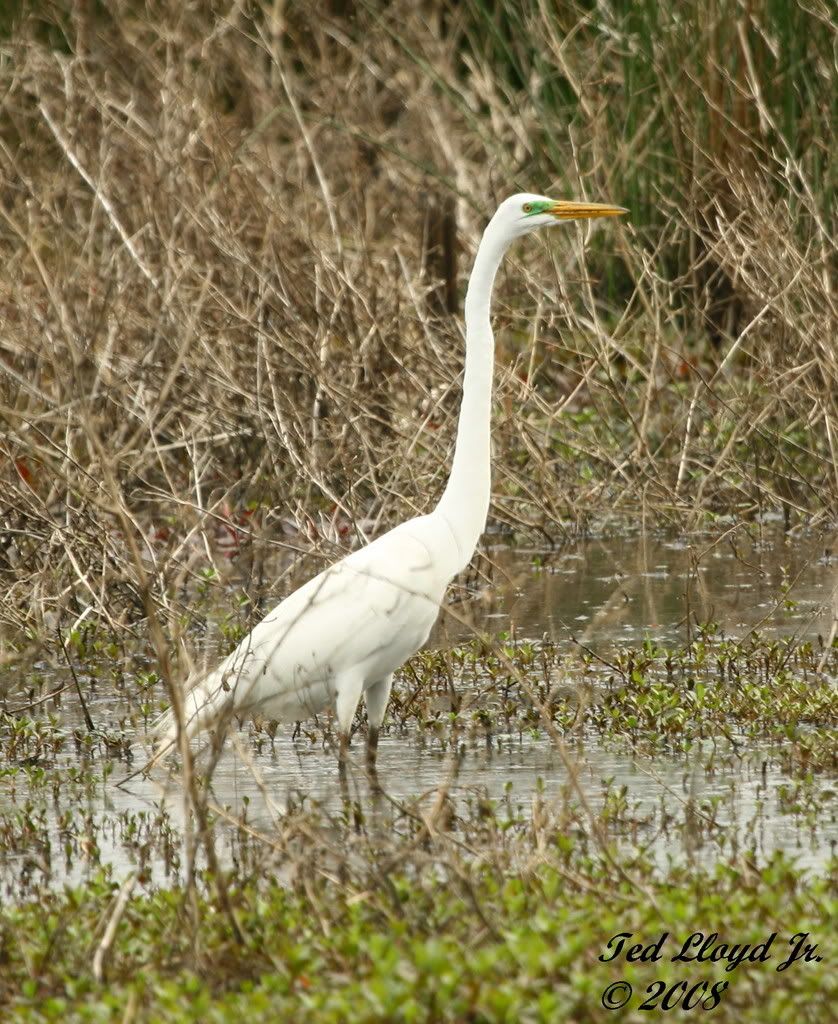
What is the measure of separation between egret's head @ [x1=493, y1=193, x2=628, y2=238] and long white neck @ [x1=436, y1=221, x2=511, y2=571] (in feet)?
0.34

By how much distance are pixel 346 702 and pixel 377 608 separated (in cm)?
33

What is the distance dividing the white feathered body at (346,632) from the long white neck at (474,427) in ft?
0.24

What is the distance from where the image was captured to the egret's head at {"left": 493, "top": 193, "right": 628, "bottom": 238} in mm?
5809

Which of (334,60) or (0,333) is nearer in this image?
(0,333)

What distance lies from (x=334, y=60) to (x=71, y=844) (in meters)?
10.1

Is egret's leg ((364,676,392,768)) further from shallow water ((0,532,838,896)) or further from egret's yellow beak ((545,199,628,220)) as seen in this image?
egret's yellow beak ((545,199,628,220))

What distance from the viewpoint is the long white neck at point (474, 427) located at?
568 centimetres

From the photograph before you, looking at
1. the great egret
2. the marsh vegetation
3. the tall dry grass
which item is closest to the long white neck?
the great egret

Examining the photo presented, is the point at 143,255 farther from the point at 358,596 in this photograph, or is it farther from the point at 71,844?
the point at 71,844

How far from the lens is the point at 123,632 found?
6.84 metres

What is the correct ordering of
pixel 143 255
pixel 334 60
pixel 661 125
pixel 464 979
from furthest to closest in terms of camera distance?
pixel 334 60 → pixel 661 125 → pixel 143 255 → pixel 464 979

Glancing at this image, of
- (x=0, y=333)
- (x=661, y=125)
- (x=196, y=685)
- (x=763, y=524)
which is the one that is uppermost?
(x=661, y=125)

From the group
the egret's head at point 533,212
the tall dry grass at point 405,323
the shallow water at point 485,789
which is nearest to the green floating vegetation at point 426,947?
the shallow water at point 485,789

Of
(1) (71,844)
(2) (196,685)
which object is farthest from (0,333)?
(1) (71,844)
